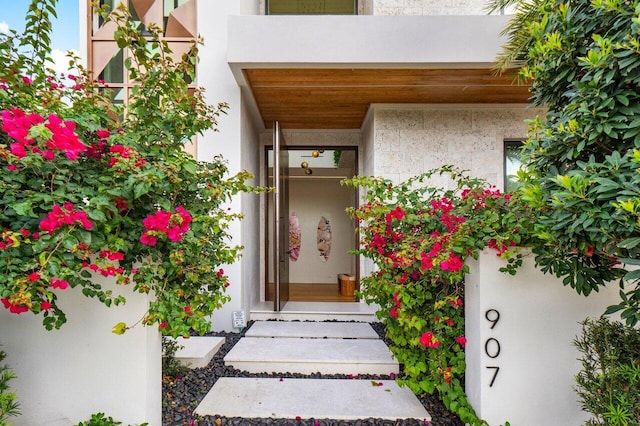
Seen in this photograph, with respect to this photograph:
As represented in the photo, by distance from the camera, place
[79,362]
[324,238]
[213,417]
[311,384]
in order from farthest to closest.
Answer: [324,238], [311,384], [213,417], [79,362]

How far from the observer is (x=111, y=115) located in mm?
1975

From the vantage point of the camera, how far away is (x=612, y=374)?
5.24 feet

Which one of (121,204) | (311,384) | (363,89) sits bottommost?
(311,384)

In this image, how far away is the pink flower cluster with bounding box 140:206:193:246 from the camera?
1.58m

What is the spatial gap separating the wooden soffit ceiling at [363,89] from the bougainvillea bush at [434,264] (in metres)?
1.65

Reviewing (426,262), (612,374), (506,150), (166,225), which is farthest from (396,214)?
(506,150)

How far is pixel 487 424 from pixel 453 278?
0.90m

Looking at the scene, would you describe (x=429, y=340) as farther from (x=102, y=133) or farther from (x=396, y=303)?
(x=102, y=133)

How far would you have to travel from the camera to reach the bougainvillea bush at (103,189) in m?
1.46

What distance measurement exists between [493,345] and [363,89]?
3.14 m

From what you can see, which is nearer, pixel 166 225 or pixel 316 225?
pixel 166 225

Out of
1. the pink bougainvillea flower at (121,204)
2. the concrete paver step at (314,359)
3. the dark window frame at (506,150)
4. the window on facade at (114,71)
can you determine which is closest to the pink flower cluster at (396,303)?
the concrete paver step at (314,359)

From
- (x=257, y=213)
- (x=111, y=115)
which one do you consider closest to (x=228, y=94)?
(x=257, y=213)

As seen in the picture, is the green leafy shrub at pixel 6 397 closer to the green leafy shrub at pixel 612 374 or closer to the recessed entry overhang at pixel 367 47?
the green leafy shrub at pixel 612 374
